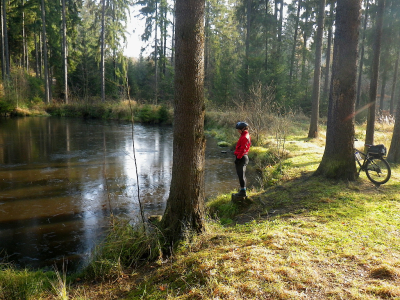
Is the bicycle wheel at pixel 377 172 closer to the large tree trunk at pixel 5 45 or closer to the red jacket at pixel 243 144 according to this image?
the red jacket at pixel 243 144

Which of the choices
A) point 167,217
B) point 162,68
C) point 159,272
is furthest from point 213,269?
point 162,68

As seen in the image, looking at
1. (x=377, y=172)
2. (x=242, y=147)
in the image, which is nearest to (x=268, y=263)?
(x=242, y=147)

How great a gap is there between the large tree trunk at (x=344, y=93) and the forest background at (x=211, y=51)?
47.7 ft

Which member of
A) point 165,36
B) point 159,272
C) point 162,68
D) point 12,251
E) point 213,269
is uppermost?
point 165,36

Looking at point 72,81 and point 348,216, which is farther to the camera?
point 72,81

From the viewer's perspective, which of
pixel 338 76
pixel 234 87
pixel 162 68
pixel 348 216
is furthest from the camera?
pixel 162 68

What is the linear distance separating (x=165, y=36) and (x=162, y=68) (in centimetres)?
411

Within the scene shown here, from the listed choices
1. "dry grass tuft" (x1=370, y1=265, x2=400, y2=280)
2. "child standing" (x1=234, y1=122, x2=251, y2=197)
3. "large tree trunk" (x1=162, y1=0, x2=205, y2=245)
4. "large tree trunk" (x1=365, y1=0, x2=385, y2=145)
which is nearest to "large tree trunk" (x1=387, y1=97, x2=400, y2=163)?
"large tree trunk" (x1=365, y1=0, x2=385, y2=145)

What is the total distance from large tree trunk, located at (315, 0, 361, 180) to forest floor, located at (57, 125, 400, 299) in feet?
4.17

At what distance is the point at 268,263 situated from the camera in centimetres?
356

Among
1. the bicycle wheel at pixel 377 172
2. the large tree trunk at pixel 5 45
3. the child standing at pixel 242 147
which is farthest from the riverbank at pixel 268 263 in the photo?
the large tree trunk at pixel 5 45

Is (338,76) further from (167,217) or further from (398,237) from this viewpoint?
(167,217)

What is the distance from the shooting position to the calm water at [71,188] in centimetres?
606

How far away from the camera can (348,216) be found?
517cm
